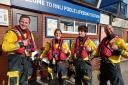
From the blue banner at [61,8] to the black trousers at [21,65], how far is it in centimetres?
228

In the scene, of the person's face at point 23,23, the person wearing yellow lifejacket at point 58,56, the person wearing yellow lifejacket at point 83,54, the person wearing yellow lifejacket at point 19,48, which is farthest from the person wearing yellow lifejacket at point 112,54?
the person's face at point 23,23

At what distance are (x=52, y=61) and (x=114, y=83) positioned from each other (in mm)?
1590

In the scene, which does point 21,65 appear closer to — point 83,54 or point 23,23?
point 23,23

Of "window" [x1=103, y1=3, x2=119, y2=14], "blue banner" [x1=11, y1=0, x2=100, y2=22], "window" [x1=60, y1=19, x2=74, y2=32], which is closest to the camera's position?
"blue banner" [x1=11, y1=0, x2=100, y2=22]

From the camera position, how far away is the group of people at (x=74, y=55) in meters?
4.71

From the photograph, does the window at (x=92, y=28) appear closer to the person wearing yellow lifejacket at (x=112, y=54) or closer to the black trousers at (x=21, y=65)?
the person wearing yellow lifejacket at (x=112, y=54)

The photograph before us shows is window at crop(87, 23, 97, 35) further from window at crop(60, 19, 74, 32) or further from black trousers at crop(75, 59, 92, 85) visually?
black trousers at crop(75, 59, 92, 85)

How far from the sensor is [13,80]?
4.67 m

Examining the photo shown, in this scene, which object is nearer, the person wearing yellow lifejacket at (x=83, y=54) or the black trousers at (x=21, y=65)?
the black trousers at (x=21, y=65)

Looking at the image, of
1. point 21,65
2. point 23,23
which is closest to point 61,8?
point 23,23

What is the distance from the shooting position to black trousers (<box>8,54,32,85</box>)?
4.67 metres

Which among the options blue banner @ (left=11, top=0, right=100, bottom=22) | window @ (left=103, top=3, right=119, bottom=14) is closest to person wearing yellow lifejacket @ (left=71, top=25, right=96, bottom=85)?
blue banner @ (left=11, top=0, right=100, bottom=22)

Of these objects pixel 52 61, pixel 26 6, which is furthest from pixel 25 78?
pixel 26 6

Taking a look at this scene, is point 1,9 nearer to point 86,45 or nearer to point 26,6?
point 26,6
